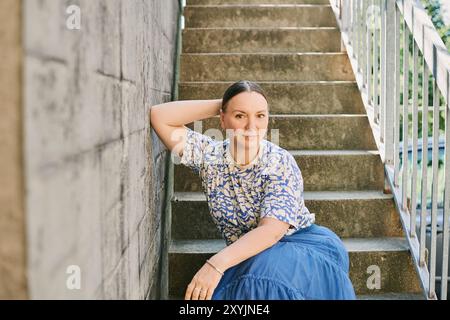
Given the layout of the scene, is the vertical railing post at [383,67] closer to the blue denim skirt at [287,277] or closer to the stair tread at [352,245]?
the stair tread at [352,245]

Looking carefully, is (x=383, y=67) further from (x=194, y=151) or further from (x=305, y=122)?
(x=194, y=151)

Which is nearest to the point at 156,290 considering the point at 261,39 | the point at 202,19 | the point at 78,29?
the point at 78,29

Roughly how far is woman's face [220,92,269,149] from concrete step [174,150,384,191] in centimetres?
106

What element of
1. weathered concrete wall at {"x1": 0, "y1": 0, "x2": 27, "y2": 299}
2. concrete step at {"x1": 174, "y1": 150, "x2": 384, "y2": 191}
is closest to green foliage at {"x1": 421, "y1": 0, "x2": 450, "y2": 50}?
concrete step at {"x1": 174, "y1": 150, "x2": 384, "y2": 191}

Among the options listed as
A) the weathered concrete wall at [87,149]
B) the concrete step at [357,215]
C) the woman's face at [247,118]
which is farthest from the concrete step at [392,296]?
the weathered concrete wall at [87,149]

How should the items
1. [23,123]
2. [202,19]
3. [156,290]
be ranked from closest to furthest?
[23,123], [156,290], [202,19]

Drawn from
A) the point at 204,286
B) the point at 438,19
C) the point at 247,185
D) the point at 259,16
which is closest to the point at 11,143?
the point at 204,286

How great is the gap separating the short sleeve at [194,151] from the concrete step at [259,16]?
96.0 inches

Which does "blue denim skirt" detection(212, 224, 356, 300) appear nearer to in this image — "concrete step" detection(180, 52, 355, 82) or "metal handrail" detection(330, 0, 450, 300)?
"metal handrail" detection(330, 0, 450, 300)

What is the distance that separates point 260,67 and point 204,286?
7.74 ft

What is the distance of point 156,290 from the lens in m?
2.18

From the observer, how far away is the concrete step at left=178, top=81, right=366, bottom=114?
3.54m

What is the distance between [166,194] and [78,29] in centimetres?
175

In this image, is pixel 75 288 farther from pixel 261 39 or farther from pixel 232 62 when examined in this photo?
pixel 261 39
